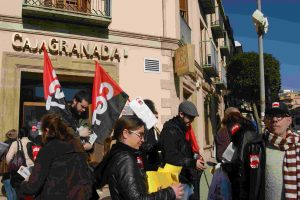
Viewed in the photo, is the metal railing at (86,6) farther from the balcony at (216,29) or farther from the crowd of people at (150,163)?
the balcony at (216,29)

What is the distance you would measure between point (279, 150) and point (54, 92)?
129 inches

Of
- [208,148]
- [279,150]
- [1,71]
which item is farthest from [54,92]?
[208,148]

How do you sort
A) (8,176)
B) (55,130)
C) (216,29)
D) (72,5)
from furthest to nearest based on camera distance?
(216,29) < (72,5) < (8,176) < (55,130)

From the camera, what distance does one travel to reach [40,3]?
9109 mm

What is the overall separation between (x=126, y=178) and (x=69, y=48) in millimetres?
7614

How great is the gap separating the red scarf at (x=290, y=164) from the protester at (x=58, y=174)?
5.07ft

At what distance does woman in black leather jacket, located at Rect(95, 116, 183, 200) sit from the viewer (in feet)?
7.39

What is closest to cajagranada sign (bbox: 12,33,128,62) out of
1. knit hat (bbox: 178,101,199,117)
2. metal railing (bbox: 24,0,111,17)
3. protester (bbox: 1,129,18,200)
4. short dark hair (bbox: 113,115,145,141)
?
metal railing (bbox: 24,0,111,17)

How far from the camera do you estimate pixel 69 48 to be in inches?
370

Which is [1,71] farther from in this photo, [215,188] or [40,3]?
[215,188]

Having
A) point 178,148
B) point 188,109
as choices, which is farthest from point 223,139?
point 178,148

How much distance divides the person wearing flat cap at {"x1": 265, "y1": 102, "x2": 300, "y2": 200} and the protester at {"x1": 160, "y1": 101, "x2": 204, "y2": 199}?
1026mm

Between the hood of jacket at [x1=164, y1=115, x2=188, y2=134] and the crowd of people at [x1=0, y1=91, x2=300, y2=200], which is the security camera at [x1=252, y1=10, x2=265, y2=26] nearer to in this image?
the crowd of people at [x1=0, y1=91, x2=300, y2=200]

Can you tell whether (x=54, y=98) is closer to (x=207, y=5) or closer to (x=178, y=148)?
(x=178, y=148)
